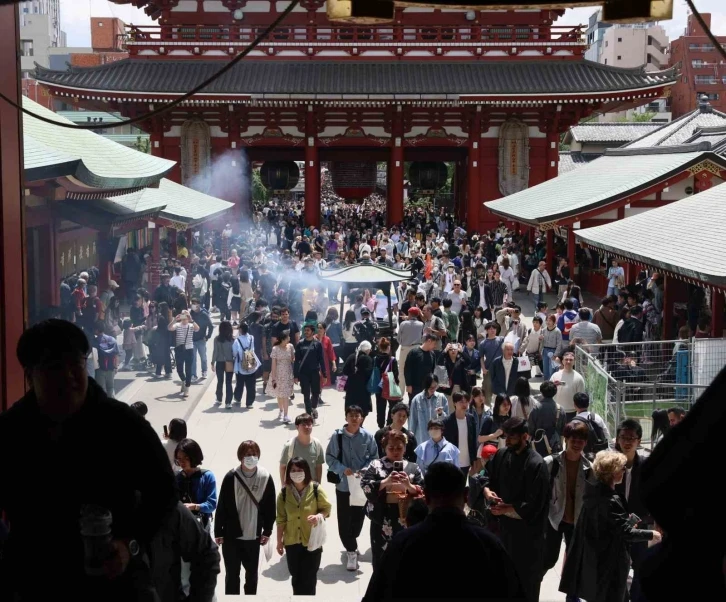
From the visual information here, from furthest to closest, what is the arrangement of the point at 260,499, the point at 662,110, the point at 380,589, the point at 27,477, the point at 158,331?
the point at 662,110, the point at 158,331, the point at 260,499, the point at 380,589, the point at 27,477

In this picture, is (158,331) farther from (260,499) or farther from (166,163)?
(260,499)

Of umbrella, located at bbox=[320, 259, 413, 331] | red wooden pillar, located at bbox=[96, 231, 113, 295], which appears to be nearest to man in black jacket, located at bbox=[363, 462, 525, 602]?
umbrella, located at bbox=[320, 259, 413, 331]

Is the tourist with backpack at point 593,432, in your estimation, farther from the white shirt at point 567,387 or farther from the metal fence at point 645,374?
the white shirt at point 567,387

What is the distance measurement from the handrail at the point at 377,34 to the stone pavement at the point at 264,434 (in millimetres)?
20132

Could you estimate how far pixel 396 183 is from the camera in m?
32.3

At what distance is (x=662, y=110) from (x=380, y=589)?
88.4 metres

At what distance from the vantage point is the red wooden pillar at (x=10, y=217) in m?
5.56

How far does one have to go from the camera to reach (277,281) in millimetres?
18812

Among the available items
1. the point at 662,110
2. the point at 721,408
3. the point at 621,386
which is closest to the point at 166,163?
the point at 621,386

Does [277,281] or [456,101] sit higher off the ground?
[456,101]

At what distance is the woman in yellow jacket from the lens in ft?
22.1

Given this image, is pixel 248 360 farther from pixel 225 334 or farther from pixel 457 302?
pixel 457 302

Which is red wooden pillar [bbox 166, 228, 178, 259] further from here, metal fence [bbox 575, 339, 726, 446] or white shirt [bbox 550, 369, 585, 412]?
white shirt [bbox 550, 369, 585, 412]

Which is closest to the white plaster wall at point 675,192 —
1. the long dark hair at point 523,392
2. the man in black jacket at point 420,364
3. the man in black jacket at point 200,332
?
the man in black jacket at point 200,332
